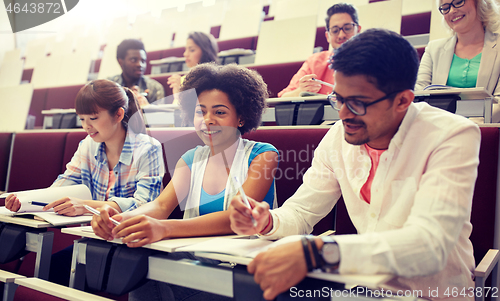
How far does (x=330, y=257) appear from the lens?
342mm

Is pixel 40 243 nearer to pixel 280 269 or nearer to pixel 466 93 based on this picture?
pixel 280 269

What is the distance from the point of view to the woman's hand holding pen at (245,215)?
0.43m

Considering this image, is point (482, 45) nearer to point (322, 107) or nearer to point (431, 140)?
point (322, 107)

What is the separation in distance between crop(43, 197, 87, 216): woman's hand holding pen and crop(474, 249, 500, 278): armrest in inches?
25.8

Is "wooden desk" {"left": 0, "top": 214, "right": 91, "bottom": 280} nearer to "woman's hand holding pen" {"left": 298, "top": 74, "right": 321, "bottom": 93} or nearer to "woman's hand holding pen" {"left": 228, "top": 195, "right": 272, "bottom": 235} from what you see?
"woman's hand holding pen" {"left": 228, "top": 195, "right": 272, "bottom": 235}

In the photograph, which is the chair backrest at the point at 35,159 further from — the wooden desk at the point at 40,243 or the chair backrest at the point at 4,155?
the wooden desk at the point at 40,243

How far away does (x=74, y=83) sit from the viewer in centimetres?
211

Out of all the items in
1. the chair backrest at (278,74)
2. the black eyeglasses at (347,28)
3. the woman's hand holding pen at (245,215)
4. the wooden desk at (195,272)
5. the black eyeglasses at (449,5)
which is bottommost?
the wooden desk at (195,272)

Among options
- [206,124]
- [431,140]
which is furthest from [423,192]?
[206,124]

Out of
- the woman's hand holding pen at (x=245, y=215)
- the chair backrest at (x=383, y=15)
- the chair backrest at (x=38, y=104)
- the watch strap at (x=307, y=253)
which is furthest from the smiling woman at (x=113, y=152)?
the chair backrest at (x=38, y=104)

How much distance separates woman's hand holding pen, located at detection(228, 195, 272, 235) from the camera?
1.42 feet

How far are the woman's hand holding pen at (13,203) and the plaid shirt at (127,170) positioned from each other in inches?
6.7

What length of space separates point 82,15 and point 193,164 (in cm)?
325

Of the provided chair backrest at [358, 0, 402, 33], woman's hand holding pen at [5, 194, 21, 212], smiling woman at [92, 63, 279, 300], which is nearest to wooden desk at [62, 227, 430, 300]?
smiling woman at [92, 63, 279, 300]
